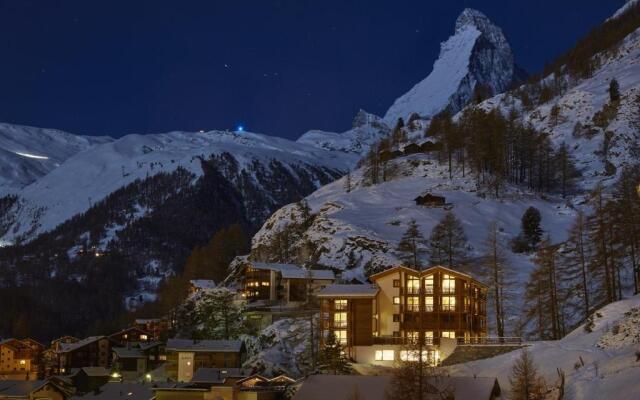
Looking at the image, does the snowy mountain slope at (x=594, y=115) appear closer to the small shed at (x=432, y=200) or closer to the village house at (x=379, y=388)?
the small shed at (x=432, y=200)

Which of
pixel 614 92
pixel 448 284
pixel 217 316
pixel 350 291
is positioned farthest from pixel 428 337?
pixel 614 92

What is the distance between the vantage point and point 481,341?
226ft

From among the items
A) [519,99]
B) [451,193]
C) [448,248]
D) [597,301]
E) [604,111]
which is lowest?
[597,301]

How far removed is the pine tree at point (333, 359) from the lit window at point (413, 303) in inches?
348

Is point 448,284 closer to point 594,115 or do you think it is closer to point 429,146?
point 594,115

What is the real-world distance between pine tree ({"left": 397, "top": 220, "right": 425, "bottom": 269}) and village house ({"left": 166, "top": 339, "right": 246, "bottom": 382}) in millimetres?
22071

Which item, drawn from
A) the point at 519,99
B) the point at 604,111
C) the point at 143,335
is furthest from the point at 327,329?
the point at 519,99

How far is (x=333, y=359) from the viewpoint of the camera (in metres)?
66.6

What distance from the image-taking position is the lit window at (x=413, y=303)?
75.6 m

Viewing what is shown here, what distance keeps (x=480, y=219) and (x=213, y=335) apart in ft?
130

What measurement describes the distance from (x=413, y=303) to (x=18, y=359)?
86.2 meters

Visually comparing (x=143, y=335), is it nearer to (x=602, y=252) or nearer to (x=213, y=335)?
(x=213, y=335)

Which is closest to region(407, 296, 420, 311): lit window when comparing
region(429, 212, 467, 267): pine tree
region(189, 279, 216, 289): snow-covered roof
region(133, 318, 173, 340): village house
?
region(429, 212, 467, 267): pine tree

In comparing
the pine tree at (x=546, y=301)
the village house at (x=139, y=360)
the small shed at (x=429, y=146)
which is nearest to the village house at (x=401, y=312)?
the pine tree at (x=546, y=301)
